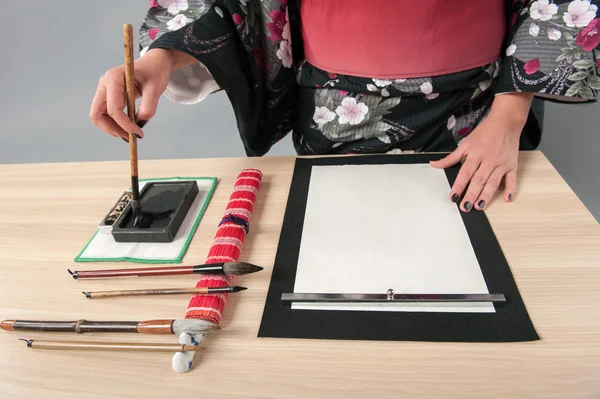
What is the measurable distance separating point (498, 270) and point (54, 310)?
0.46 metres

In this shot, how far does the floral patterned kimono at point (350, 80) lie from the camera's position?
0.64 metres

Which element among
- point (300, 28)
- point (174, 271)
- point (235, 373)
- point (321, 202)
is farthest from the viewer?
point (300, 28)

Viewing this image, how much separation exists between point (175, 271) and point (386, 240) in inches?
9.2

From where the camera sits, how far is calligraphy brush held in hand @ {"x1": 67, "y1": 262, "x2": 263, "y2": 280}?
1.53 feet

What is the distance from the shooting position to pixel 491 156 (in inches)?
24.9

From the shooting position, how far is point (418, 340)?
40cm

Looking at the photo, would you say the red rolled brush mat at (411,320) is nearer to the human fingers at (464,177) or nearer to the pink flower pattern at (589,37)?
the human fingers at (464,177)

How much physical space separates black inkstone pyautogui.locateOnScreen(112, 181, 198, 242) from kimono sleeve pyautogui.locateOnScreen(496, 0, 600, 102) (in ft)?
1.62

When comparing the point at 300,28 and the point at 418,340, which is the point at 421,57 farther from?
the point at 418,340

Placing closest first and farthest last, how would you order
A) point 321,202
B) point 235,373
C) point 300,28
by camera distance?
point 235,373
point 321,202
point 300,28

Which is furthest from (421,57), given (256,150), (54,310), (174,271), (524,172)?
(54,310)

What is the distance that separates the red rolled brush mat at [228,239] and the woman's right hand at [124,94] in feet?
0.48

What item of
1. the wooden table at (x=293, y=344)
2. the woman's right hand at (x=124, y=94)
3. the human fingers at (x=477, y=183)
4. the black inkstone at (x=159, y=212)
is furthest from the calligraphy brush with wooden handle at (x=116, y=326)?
the human fingers at (x=477, y=183)

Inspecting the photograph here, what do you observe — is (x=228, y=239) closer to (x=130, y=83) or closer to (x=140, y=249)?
(x=140, y=249)
